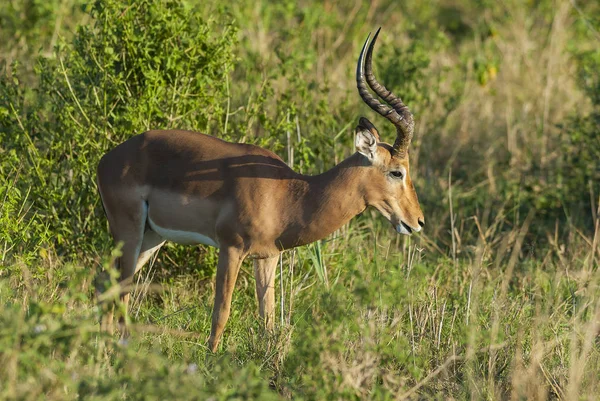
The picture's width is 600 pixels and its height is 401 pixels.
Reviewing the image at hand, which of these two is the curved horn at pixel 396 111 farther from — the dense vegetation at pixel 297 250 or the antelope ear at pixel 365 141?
the dense vegetation at pixel 297 250

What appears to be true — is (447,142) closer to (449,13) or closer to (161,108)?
(161,108)

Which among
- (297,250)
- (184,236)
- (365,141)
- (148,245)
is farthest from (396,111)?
(148,245)

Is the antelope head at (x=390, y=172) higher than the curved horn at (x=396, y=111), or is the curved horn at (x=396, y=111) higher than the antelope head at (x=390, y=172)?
the curved horn at (x=396, y=111)

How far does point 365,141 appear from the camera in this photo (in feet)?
19.7

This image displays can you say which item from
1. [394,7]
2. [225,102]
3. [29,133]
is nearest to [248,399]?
[29,133]

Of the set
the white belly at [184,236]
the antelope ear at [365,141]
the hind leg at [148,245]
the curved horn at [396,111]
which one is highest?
the curved horn at [396,111]

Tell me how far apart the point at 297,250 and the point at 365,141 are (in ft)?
4.90

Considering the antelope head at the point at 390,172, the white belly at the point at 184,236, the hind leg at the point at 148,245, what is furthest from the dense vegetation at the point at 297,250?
the white belly at the point at 184,236

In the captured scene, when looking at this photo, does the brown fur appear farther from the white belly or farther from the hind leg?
the hind leg

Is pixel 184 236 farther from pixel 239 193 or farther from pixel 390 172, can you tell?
pixel 390 172

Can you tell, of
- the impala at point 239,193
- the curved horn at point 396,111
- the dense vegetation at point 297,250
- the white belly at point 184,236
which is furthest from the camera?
the white belly at point 184,236

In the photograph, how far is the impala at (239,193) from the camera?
597cm

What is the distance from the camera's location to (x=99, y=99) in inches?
280

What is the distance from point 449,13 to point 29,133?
32.8ft
